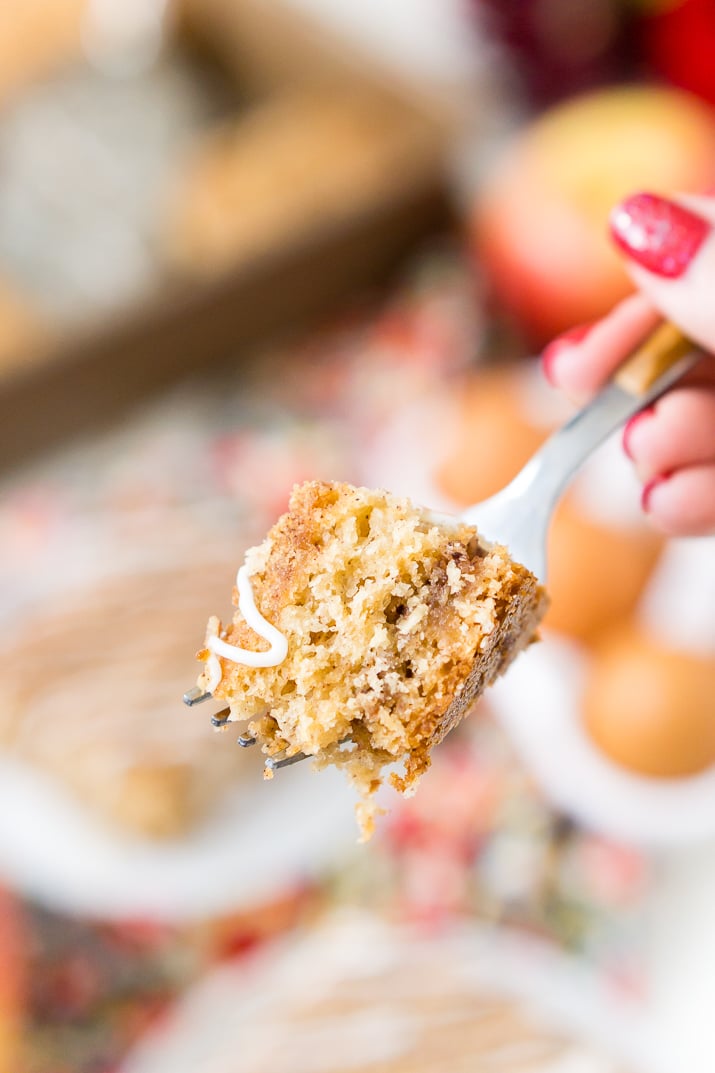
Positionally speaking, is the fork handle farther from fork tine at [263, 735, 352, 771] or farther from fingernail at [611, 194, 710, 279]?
fork tine at [263, 735, 352, 771]

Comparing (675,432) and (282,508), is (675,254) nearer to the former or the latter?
(675,432)

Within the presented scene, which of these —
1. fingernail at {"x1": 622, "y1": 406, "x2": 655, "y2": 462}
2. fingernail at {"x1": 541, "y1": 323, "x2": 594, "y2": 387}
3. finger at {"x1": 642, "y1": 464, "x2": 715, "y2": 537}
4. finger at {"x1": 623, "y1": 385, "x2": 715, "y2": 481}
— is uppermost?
fingernail at {"x1": 541, "y1": 323, "x2": 594, "y2": 387}

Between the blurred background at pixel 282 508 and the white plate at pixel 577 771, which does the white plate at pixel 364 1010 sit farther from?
the white plate at pixel 577 771

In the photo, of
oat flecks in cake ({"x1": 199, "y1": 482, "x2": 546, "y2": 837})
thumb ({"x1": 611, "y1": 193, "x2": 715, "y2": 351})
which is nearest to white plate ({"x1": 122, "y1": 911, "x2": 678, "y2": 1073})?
oat flecks in cake ({"x1": 199, "y1": 482, "x2": 546, "y2": 837})

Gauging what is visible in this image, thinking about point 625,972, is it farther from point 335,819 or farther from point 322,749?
point 322,749

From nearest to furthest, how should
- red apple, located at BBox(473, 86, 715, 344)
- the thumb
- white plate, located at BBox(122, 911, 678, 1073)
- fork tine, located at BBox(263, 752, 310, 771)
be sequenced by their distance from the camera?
fork tine, located at BBox(263, 752, 310, 771)
the thumb
white plate, located at BBox(122, 911, 678, 1073)
red apple, located at BBox(473, 86, 715, 344)

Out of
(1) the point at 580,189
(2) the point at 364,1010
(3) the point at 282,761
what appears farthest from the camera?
(1) the point at 580,189

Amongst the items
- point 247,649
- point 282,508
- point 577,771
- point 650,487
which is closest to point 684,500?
point 650,487
